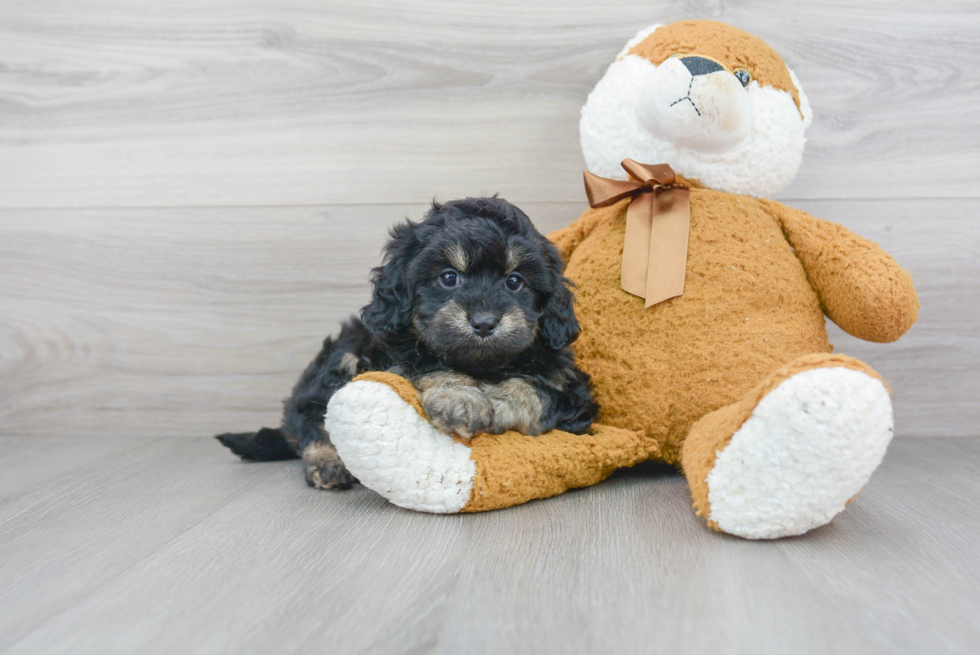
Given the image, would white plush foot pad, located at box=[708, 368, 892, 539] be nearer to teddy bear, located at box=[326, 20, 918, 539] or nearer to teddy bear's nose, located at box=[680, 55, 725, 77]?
teddy bear, located at box=[326, 20, 918, 539]

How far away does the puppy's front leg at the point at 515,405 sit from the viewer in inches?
57.9

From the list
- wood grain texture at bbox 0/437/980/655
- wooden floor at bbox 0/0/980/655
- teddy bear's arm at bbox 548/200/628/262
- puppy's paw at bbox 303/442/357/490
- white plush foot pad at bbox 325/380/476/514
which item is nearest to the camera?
wood grain texture at bbox 0/437/980/655

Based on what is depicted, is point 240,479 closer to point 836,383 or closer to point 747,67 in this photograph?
point 836,383

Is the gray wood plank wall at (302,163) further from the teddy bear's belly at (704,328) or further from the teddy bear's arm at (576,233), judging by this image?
the teddy bear's belly at (704,328)

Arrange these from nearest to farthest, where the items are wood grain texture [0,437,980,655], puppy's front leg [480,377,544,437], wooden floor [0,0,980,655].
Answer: wood grain texture [0,437,980,655] < puppy's front leg [480,377,544,437] < wooden floor [0,0,980,655]

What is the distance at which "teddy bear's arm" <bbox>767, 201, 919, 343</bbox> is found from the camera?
62.4 inches

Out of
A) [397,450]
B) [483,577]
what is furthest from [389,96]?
[483,577]

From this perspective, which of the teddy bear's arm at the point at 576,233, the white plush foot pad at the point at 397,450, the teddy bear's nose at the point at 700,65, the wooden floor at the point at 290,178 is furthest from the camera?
the wooden floor at the point at 290,178

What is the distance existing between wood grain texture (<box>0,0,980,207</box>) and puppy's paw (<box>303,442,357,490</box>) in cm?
91

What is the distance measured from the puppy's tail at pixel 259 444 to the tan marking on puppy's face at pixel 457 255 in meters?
0.89

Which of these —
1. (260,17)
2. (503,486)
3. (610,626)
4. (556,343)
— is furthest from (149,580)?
(260,17)

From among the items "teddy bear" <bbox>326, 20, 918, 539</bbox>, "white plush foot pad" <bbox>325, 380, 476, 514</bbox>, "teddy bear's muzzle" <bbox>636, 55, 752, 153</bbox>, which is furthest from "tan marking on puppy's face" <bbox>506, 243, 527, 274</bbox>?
"teddy bear's muzzle" <bbox>636, 55, 752, 153</bbox>

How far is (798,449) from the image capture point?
117 cm

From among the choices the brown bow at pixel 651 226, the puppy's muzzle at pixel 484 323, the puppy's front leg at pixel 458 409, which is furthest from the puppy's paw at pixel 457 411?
the brown bow at pixel 651 226
